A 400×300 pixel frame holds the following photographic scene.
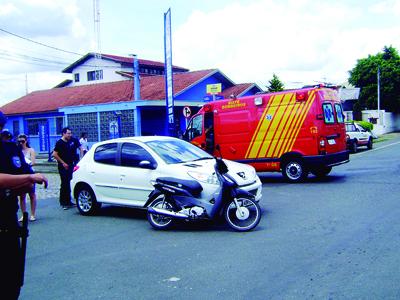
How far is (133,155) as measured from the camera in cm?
962

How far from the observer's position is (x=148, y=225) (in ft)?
29.4

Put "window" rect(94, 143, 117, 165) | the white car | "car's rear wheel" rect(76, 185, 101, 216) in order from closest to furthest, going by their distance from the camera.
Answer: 1. the white car
2. "window" rect(94, 143, 117, 165)
3. "car's rear wheel" rect(76, 185, 101, 216)

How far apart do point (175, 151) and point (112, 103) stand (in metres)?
18.3

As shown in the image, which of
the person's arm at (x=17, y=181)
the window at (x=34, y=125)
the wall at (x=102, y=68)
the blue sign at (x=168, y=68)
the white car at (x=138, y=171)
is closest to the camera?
the person's arm at (x=17, y=181)

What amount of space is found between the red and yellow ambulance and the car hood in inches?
179

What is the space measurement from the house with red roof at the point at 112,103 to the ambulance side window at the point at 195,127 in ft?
21.9

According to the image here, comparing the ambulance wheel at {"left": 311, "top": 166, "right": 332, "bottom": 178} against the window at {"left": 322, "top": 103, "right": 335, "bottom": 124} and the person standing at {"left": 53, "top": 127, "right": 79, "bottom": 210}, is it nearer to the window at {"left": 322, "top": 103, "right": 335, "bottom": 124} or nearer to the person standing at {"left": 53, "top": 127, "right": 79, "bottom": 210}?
the window at {"left": 322, "top": 103, "right": 335, "bottom": 124}

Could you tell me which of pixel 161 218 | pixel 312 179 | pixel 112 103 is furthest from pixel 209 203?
pixel 112 103

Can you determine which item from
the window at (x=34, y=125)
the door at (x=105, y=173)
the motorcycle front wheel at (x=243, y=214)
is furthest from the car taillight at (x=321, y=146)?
the window at (x=34, y=125)

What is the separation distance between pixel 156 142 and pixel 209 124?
5884mm

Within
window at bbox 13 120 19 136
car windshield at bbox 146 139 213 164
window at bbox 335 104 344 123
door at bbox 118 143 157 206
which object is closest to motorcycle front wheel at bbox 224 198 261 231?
car windshield at bbox 146 139 213 164

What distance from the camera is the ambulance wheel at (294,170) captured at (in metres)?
13.6

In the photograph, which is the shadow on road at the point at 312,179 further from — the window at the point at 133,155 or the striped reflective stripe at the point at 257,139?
the window at the point at 133,155

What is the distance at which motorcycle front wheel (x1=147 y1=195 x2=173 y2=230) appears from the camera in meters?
8.36
